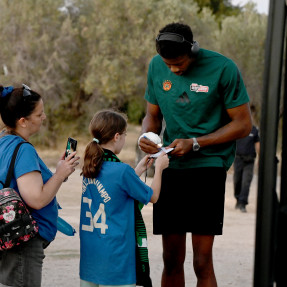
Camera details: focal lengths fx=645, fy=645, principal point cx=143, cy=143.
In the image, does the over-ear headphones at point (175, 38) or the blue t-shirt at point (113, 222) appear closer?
the over-ear headphones at point (175, 38)

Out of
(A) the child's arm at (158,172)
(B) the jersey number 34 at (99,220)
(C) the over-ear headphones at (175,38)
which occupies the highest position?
(C) the over-ear headphones at (175,38)

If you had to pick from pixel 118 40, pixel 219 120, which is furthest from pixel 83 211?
pixel 118 40

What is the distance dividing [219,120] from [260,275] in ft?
5.62

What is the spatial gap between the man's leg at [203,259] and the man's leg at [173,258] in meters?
0.16

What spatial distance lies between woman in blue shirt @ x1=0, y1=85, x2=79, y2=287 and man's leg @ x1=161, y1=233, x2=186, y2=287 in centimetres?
71

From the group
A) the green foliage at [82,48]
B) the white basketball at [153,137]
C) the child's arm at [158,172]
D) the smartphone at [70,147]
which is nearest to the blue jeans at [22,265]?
the smartphone at [70,147]

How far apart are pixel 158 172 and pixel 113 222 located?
380mm

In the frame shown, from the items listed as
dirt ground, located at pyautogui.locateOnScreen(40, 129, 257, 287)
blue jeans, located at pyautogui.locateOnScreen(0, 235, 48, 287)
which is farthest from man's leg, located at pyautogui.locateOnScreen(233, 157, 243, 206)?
blue jeans, located at pyautogui.locateOnScreen(0, 235, 48, 287)

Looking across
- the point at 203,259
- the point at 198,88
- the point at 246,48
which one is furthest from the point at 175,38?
the point at 246,48

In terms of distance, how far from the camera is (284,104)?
92.6 inches

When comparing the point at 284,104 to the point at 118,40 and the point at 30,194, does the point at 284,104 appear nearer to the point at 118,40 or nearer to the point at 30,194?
the point at 30,194

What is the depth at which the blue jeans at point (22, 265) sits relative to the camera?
352 centimetres

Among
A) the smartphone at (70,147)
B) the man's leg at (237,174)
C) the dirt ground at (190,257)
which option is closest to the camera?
the smartphone at (70,147)

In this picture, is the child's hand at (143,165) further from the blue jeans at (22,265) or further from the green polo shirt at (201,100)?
the blue jeans at (22,265)
